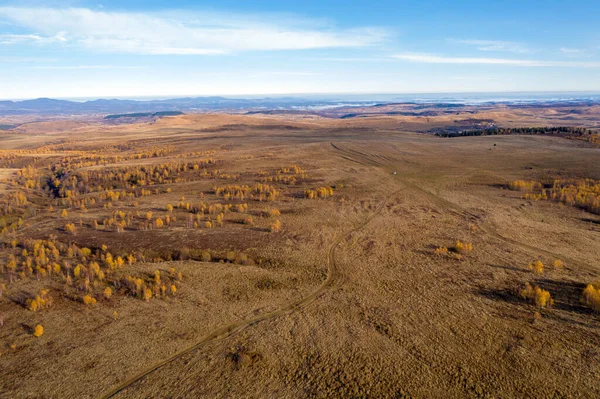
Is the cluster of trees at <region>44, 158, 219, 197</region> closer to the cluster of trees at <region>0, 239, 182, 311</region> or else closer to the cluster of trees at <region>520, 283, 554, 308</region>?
the cluster of trees at <region>0, 239, 182, 311</region>

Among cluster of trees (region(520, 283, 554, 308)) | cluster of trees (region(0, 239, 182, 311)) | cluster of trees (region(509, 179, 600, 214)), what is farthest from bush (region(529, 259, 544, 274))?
cluster of trees (region(0, 239, 182, 311))

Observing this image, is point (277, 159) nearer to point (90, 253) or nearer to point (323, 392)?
point (90, 253)

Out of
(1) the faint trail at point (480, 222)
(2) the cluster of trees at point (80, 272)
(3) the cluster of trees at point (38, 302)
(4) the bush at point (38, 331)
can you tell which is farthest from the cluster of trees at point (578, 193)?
(3) the cluster of trees at point (38, 302)

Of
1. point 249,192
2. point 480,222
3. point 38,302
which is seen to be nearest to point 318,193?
point 249,192

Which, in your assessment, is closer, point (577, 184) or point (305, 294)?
point (305, 294)

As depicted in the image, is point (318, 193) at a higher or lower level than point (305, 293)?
higher

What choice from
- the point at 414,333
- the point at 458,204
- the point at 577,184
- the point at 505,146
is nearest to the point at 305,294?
the point at 414,333

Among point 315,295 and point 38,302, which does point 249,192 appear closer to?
point 315,295
